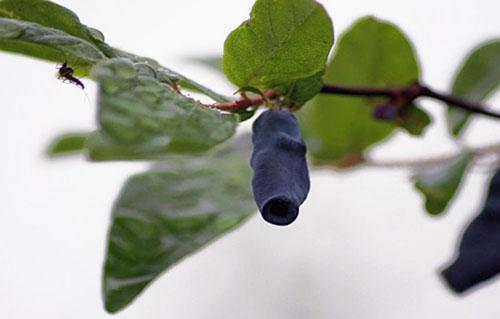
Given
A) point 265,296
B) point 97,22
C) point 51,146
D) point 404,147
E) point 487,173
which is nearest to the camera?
point 487,173

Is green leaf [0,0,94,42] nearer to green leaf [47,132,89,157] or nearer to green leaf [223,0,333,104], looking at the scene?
green leaf [223,0,333,104]

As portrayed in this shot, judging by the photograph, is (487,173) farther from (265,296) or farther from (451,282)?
(265,296)

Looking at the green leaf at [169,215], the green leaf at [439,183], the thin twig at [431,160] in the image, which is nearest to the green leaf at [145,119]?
the green leaf at [169,215]

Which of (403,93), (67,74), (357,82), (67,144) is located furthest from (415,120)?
(67,144)

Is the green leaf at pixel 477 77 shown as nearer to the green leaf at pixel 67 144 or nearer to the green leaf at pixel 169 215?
the green leaf at pixel 169 215

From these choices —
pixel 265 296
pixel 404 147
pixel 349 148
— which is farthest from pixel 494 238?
pixel 404 147
